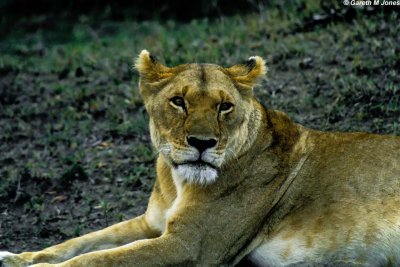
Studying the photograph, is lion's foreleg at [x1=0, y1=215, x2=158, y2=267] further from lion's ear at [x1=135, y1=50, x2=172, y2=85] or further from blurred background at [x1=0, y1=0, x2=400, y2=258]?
lion's ear at [x1=135, y1=50, x2=172, y2=85]

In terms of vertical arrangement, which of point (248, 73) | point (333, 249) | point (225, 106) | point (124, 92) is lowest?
point (333, 249)

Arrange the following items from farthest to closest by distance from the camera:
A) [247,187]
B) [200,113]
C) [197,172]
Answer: [247,187]
[200,113]
[197,172]

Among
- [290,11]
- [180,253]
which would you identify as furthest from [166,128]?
[290,11]

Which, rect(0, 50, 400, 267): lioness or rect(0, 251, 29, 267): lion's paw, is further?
rect(0, 251, 29, 267): lion's paw

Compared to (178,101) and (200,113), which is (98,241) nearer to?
(178,101)

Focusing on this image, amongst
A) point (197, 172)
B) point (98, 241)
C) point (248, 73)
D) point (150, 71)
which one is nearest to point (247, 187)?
point (197, 172)

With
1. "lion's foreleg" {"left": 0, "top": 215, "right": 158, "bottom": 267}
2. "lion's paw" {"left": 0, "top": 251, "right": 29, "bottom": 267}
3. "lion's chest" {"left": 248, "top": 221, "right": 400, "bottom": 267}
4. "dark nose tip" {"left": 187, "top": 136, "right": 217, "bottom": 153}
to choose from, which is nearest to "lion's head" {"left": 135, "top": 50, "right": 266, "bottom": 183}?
"dark nose tip" {"left": 187, "top": 136, "right": 217, "bottom": 153}

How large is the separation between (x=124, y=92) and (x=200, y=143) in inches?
194

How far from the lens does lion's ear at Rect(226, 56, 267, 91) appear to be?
605cm

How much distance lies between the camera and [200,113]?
5.59 meters

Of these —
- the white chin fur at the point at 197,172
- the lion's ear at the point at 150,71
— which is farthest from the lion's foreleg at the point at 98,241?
the lion's ear at the point at 150,71

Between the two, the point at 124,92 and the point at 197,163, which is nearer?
the point at 197,163

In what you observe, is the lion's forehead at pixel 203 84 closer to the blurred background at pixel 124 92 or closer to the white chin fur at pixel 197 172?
the white chin fur at pixel 197 172

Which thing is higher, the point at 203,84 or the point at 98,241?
the point at 203,84
